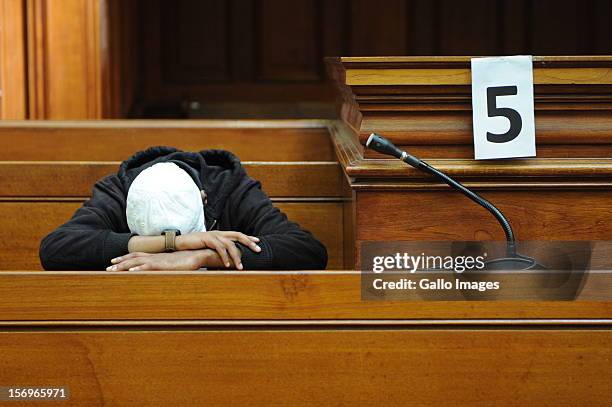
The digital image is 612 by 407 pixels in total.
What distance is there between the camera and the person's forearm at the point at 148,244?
175 cm

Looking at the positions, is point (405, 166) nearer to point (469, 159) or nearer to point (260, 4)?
point (469, 159)

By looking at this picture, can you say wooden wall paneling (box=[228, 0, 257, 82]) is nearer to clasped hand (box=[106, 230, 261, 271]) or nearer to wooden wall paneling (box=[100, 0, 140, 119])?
wooden wall paneling (box=[100, 0, 140, 119])

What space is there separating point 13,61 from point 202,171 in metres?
1.71

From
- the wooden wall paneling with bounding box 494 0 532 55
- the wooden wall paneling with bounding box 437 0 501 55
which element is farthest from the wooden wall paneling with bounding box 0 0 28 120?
Answer: the wooden wall paneling with bounding box 494 0 532 55

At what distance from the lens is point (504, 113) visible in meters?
1.67

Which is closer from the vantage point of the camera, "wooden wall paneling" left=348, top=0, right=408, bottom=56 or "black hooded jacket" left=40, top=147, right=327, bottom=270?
"black hooded jacket" left=40, top=147, right=327, bottom=270

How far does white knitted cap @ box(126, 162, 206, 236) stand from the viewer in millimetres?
1775

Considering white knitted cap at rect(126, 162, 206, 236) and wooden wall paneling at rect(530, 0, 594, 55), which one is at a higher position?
wooden wall paneling at rect(530, 0, 594, 55)

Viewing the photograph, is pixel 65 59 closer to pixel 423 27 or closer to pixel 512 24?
pixel 423 27

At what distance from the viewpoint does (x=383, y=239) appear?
176 cm

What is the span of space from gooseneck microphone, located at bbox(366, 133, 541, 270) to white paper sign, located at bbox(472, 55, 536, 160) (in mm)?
96

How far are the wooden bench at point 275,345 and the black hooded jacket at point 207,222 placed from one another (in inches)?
13.4

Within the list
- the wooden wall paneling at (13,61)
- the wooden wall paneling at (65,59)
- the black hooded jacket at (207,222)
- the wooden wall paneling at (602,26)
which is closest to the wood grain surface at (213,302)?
the black hooded jacket at (207,222)

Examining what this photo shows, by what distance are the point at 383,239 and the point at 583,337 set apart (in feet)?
1.50
